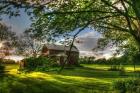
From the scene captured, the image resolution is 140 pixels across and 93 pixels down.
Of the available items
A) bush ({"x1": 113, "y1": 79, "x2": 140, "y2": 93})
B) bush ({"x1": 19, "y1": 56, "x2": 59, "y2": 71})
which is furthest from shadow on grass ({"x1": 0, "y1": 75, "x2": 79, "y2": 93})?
bush ({"x1": 19, "y1": 56, "x2": 59, "y2": 71})

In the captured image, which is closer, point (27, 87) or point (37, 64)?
point (37, 64)

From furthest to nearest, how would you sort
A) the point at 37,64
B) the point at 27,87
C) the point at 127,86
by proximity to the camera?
the point at 27,87 → the point at 127,86 → the point at 37,64

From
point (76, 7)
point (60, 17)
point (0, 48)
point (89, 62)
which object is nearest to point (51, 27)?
point (60, 17)

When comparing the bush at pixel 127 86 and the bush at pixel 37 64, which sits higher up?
the bush at pixel 37 64

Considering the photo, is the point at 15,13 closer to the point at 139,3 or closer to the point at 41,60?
the point at 41,60

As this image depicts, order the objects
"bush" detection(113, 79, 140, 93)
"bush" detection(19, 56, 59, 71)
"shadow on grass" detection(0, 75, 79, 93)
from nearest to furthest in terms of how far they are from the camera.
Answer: "bush" detection(19, 56, 59, 71), "shadow on grass" detection(0, 75, 79, 93), "bush" detection(113, 79, 140, 93)

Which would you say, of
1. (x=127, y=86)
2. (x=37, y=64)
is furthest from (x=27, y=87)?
(x=37, y=64)

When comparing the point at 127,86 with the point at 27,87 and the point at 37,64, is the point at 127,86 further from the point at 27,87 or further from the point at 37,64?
the point at 37,64

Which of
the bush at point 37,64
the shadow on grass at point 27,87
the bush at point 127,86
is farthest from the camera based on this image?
the bush at point 127,86

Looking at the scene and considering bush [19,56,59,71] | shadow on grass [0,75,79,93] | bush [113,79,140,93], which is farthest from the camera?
bush [113,79,140,93]

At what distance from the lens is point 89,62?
10850 cm

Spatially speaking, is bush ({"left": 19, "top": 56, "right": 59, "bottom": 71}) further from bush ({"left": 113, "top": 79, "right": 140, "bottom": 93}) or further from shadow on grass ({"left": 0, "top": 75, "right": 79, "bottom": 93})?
bush ({"left": 113, "top": 79, "right": 140, "bottom": 93})

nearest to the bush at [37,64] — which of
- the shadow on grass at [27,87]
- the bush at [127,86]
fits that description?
the shadow on grass at [27,87]

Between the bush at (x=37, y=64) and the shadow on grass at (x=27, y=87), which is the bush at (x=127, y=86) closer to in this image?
the shadow on grass at (x=27, y=87)
